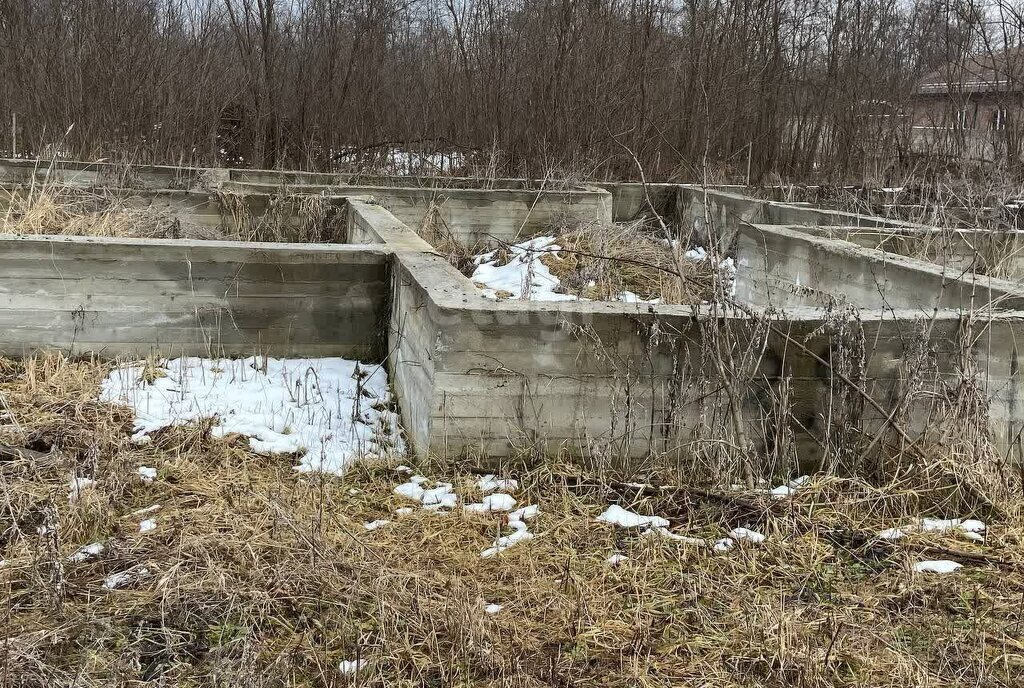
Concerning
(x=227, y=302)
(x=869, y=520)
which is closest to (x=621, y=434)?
(x=869, y=520)

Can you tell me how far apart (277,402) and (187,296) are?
1.15 m

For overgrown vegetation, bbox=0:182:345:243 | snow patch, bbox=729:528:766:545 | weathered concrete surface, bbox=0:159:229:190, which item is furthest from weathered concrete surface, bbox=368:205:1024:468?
weathered concrete surface, bbox=0:159:229:190

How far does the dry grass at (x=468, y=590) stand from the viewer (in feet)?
9.82

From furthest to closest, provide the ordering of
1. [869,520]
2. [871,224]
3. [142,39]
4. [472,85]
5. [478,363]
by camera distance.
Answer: [472,85] → [142,39] → [871,224] → [478,363] → [869,520]

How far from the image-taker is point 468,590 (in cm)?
345

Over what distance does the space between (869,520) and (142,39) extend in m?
11.3

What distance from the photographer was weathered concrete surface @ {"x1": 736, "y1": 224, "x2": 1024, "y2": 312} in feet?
18.1

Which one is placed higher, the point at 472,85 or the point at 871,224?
the point at 472,85

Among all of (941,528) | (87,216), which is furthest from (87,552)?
(87,216)

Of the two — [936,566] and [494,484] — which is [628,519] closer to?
[494,484]

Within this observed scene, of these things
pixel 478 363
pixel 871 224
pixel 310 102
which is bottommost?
pixel 478 363

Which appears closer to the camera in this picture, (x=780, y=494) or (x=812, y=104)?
(x=780, y=494)

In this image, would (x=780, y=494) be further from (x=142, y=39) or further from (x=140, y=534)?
(x=142, y=39)

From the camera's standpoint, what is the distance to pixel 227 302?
6.31 metres
